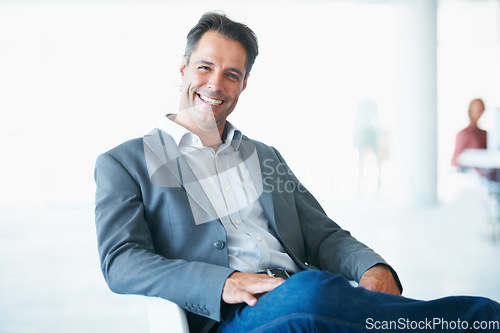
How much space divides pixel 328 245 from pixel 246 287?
53 cm

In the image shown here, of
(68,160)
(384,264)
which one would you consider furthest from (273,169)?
(68,160)

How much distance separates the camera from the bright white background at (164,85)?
5102mm

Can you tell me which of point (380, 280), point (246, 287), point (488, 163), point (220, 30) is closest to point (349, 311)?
point (246, 287)

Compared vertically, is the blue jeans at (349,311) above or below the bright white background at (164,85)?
below

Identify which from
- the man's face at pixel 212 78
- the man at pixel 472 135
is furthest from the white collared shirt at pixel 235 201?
the man at pixel 472 135

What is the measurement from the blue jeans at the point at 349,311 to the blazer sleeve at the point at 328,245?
0.33 meters

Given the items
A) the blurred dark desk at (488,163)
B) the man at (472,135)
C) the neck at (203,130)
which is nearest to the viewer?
the neck at (203,130)

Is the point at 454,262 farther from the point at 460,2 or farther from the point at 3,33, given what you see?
the point at 3,33

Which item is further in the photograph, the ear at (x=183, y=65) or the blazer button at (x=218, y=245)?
the ear at (x=183, y=65)

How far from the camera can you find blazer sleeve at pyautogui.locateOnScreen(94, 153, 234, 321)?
46.3 inches

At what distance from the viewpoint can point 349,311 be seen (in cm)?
103

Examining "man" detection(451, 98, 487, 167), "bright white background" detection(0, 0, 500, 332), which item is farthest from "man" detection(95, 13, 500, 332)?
"man" detection(451, 98, 487, 167)

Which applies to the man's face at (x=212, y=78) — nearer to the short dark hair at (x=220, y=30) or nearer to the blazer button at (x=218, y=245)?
the short dark hair at (x=220, y=30)

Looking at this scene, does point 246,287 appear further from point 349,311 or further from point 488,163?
point 488,163
